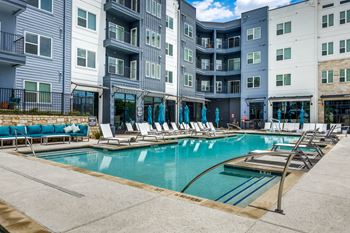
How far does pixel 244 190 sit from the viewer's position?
615 cm

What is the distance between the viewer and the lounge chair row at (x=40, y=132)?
11.7 m

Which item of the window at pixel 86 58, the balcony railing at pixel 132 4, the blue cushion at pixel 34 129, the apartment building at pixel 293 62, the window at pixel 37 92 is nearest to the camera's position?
the blue cushion at pixel 34 129

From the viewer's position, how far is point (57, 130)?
14.1 metres

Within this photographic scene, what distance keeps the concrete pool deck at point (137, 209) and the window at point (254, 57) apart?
2887 cm

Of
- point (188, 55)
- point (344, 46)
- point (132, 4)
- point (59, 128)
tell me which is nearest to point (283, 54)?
point (344, 46)

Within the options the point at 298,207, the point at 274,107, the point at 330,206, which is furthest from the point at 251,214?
the point at 274,107

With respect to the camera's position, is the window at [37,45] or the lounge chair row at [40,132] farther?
the window at [37,45]

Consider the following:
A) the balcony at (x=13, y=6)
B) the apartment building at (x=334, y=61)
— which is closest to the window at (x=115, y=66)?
the balcony at (x=13, y=6)

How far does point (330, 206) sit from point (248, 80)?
100 ft

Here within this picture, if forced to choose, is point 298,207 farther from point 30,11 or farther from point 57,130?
point 30,11

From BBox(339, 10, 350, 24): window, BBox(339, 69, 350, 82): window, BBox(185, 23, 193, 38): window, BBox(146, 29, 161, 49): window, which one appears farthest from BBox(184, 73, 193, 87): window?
BBox(339, 10, 350, 24): window

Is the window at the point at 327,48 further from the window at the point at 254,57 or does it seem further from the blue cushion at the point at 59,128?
the blue cushion at the point at 59,128

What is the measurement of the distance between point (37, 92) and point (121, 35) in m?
9.67

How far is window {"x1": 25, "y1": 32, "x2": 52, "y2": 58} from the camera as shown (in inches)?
649
